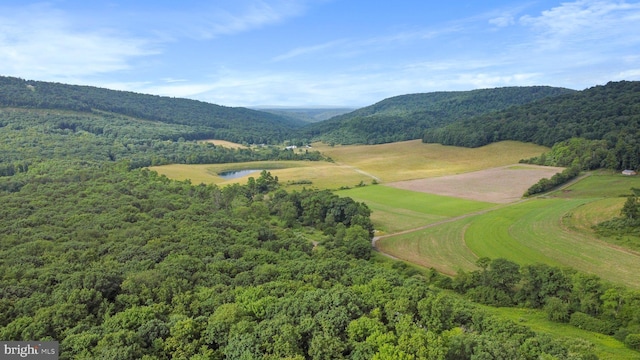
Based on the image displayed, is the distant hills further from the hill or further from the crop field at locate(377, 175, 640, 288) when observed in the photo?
the crop field at locate(377, 175, 640, 288)

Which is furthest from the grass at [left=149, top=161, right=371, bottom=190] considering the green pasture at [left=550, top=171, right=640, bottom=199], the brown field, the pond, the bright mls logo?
the bright mls logo

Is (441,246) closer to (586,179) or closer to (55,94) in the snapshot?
Result: (586,179)

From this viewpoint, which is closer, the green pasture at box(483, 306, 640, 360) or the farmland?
the green pasture at box(483, 306, 640, 360)

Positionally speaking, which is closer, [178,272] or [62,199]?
[178,272]

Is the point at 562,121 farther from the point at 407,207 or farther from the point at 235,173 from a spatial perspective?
the point at 235,173

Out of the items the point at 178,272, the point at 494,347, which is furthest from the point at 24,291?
the point at 494,347

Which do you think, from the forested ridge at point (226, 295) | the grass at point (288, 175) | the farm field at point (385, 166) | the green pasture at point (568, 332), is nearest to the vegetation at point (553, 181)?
the farm field at point (385, 166)
